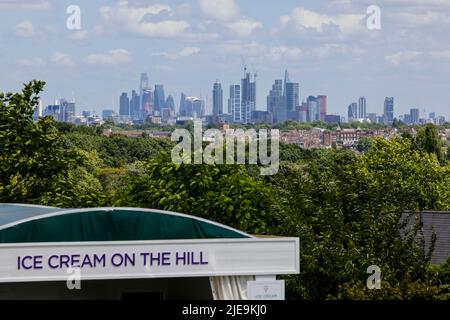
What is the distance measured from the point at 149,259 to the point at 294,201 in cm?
1749

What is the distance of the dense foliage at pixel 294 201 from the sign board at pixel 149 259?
25.2 feet

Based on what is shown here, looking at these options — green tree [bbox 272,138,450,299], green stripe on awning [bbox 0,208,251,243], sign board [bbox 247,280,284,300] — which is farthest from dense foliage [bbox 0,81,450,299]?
green stripe on awning [bbox 0,208,251,243]

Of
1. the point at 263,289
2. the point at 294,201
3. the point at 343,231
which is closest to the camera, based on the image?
the point at 263,289

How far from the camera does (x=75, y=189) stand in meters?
53.1

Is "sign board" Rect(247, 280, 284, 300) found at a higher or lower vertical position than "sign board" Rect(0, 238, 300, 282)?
lower

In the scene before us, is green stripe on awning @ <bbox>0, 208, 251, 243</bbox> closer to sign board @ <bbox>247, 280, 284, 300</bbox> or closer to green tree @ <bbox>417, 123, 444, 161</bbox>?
sign board @ <bbox>247, 280, 284, 300</bbox>

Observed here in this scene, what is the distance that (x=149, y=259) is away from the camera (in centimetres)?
2694

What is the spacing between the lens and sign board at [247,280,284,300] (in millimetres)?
27344

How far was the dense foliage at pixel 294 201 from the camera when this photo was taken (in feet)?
127

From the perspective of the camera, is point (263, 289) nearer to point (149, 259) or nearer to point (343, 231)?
point (149, 259)

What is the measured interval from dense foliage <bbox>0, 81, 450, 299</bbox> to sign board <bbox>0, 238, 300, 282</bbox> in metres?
7.69

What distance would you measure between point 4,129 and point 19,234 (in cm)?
2722

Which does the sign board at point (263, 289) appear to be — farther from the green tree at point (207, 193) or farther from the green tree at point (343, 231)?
the green tree at point (207, 193)

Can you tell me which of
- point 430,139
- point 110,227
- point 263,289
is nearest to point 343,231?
point 263,289
